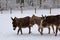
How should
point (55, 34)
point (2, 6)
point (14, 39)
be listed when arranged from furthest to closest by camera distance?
point (2, 6) < point (55, 34) < point (14, 39)

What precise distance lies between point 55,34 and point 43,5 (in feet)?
136

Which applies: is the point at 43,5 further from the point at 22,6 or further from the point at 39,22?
the point at 39,22

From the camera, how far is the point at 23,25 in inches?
615

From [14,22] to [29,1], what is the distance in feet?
136

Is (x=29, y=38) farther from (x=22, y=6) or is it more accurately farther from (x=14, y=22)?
(x=22, y=6)

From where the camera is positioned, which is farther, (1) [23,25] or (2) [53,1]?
(2) [53,1]

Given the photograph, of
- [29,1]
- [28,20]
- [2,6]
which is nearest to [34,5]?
[29,1]

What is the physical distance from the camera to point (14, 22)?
1562 cm

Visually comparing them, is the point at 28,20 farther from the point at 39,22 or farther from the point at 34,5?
the point at 34,5

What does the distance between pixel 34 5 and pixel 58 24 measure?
41.2 m

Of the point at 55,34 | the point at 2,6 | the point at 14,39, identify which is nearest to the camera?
the point at 14,39

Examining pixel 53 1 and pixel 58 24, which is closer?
pixel 58 24

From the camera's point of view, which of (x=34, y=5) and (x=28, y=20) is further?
(x=34, y=5)

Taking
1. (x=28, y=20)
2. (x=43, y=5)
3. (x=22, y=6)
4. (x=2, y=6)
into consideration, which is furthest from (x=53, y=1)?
(x=28, y=20)
